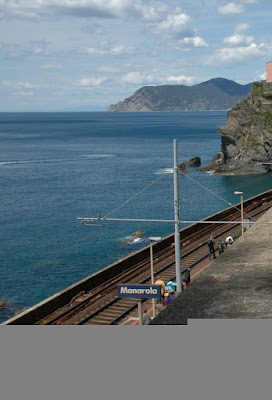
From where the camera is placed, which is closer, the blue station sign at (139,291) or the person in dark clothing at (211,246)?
the blue station sign at (139,291)

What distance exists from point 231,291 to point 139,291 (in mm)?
2577

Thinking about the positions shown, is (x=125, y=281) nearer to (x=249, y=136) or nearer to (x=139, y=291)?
(x=139, y=291)

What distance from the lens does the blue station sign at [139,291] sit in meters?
15.0

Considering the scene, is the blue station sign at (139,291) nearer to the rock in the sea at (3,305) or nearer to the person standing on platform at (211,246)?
the person standing on platform at (211,246)

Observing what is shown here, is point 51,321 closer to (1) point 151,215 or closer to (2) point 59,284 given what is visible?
(2) point 59,284

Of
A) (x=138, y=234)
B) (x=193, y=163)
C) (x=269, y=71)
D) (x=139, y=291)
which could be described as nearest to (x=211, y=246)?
(x=139, y=291)

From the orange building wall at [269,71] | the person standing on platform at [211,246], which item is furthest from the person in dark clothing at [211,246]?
the orange building wall at [269,71]

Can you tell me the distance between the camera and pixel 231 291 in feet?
45.6

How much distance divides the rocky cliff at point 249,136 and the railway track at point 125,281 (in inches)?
1886

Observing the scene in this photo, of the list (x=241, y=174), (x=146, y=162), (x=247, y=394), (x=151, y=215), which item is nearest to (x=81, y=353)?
(x=247, y=394)

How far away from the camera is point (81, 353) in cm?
1001

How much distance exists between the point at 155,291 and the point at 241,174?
76.5 metres

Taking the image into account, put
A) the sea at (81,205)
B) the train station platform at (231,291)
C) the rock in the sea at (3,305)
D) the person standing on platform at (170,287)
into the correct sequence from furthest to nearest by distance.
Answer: the sea at (81,205) < the rock in the sea at (3,305) < the person standing on platform at (170,287) < the train station platform at (231,291)

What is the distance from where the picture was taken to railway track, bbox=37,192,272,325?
24125 mm
